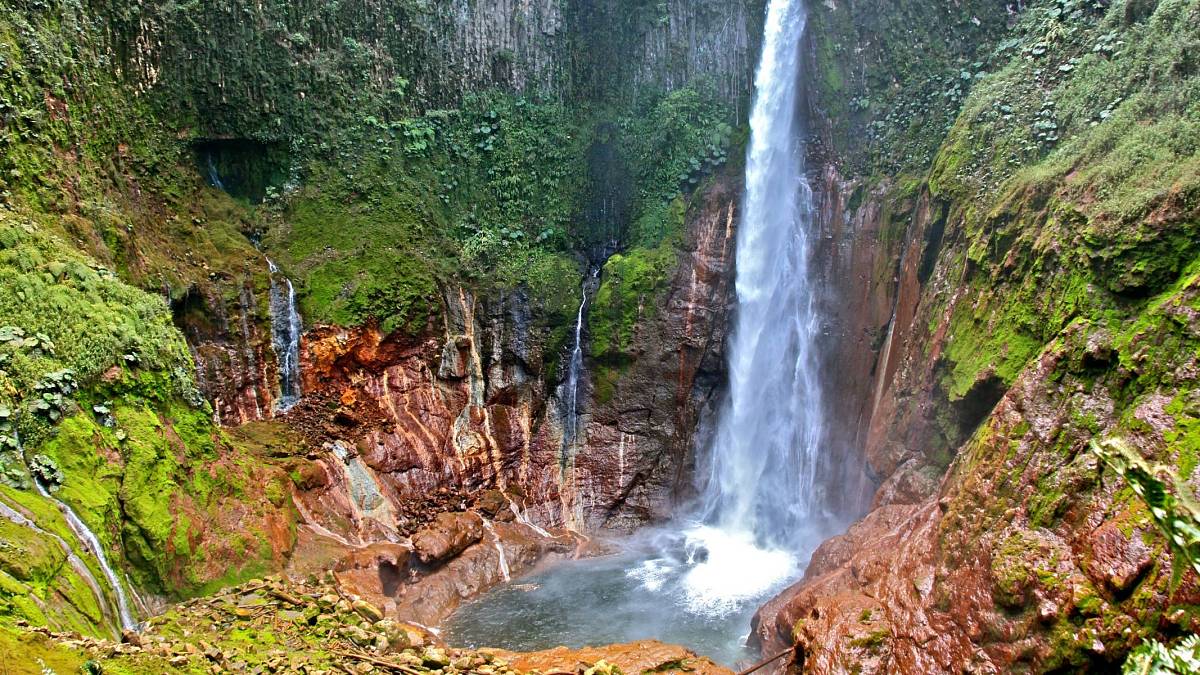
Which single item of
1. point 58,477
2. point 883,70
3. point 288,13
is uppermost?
point 288,13

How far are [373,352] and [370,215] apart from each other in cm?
357

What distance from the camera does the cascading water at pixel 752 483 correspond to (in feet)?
42.4

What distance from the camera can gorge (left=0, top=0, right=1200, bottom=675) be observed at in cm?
841

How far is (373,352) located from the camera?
16.8 m

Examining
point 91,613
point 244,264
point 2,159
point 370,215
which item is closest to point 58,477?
point 91,613

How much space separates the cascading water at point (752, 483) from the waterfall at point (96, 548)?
518 cm

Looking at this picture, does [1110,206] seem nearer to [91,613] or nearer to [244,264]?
[91,613]

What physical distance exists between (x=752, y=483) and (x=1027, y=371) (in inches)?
341

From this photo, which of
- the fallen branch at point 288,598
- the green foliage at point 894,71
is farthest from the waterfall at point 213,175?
the green foliage at point 894,71

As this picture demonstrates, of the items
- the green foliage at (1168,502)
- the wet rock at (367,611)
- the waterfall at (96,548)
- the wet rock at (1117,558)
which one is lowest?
the wet rock at (367,611)

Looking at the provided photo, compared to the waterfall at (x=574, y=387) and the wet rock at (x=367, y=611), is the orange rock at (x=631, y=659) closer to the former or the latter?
the wet rock at (x=367, y=611)

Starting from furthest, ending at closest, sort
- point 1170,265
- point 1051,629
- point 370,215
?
point 370,215
point 1170,265
point 1051,629

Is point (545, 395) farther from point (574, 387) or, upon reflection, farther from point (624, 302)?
point (624, 302)

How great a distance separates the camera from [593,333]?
18375mm
